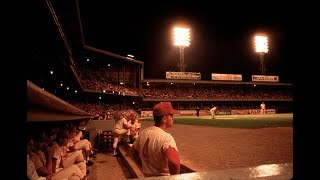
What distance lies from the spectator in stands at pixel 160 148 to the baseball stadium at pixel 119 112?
172mm

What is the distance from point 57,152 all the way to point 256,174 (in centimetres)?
465

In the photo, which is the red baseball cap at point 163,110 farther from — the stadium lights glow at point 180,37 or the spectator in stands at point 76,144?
the stadium lights glow at point 180,37

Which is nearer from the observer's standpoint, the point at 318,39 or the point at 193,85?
the point at 318,39

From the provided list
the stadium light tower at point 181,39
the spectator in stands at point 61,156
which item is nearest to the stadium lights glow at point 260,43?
the stadium light tower at point 181,39

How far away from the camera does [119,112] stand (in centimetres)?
1097

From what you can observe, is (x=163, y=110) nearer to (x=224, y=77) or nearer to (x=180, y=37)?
(x=180, y=37)

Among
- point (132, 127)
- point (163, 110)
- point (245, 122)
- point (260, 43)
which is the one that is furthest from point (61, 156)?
point (260, 43)

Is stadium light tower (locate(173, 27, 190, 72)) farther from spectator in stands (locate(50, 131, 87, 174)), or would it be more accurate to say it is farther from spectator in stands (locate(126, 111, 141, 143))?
spectator in stands (locate(50, 131, 87, 174))

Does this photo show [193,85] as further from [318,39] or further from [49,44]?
[318,39]

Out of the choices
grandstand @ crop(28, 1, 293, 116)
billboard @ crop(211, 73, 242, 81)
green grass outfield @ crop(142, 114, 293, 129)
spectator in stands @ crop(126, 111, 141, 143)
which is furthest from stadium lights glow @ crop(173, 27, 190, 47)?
spectator in stands @ crop(126, 111, 141, 143)

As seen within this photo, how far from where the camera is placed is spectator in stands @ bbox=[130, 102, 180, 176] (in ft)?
8.48

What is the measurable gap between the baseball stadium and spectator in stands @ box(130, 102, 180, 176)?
172 millimetres

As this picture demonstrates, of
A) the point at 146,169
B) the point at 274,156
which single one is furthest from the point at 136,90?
the point at 146,169

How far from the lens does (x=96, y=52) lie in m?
41.3
